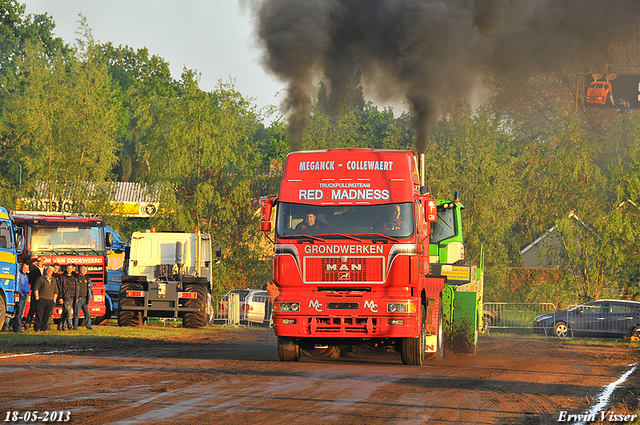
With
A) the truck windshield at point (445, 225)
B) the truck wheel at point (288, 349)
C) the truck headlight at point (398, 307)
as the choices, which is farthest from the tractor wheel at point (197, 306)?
the truck headlight at point (398, 307)

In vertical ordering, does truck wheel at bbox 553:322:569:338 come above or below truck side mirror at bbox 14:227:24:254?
below

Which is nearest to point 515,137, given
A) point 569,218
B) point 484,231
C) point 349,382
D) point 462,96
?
point 484,231

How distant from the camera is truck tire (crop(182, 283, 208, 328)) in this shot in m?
29.0

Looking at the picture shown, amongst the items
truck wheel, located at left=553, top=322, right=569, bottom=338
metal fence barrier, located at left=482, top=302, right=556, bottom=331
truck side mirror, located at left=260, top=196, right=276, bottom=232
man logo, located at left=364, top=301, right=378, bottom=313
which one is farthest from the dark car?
truck side mirror, located at left=260, top=196, right=276, bottom=232

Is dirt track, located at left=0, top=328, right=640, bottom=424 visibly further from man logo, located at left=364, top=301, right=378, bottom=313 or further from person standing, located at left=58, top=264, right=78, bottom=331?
person standing, located at left=58, top=264, right=78, bottom=331

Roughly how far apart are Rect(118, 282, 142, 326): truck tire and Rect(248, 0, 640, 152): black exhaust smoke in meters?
8.61

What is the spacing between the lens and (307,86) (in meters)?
23.8

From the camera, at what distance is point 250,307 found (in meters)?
35.0

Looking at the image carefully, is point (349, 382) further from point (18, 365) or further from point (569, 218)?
point (569, 218)

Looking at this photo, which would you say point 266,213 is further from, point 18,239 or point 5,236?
point 18,239

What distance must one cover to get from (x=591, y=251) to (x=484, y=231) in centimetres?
755

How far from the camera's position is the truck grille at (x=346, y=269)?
15719 millimetres

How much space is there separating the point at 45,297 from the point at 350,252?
1131 centimetres

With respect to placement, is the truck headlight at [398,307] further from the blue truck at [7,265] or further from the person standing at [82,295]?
the person standing at [82,295]
